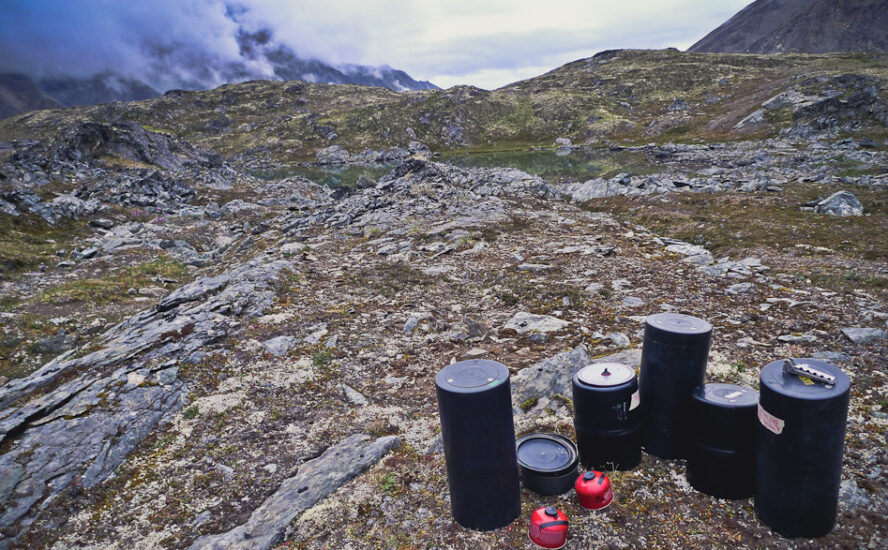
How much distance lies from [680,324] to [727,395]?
0.89 metres

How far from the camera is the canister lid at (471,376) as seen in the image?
13.9 ft

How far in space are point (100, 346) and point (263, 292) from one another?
3.84 metres

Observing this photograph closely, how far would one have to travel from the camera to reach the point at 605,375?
16.8 feet

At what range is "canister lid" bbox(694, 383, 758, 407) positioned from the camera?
14.8 ft

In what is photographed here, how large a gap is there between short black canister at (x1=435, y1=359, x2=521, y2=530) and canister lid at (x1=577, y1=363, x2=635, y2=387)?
4.13 feet

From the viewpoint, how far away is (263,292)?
40.2ft

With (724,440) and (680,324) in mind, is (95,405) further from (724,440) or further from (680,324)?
(724,440)

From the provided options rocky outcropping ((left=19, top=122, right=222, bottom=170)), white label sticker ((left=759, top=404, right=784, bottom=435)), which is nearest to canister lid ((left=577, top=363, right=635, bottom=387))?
white label sticker ((left=759, top=404, right=784, bottom=435))

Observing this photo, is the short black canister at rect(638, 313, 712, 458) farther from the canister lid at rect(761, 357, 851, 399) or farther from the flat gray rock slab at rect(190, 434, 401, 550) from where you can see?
the flat gray rock slab at rect(190, 434, 401, 550)

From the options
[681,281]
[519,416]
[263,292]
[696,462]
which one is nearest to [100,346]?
[263,292]

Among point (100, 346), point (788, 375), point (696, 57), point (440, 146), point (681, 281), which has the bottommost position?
point (681, 281)

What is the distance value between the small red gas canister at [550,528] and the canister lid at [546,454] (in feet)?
2.34

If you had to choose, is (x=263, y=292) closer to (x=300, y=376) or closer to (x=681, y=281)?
(x=300, y=376)

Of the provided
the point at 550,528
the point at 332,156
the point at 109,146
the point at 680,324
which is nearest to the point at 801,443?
the point at 680,324
